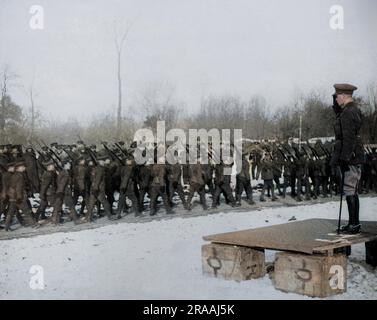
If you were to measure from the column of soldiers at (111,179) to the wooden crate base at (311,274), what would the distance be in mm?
6068

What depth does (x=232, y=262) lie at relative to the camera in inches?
265

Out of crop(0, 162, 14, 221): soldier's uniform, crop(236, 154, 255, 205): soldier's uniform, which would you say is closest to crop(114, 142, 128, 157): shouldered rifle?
crop(236, 154, 255, 205): soldier's uniform

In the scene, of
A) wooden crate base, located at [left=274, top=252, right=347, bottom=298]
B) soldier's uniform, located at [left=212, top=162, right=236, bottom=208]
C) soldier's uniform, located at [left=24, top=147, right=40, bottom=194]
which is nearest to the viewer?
wooden crate base, located at [left=274, top=252, right=347, bottom=298]

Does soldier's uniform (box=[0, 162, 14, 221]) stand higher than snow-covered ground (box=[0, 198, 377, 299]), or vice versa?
soldier's uniform (box=[0, 162, 14, 221])

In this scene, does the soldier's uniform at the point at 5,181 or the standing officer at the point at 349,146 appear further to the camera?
the soldier's uniform at the point at 5,181

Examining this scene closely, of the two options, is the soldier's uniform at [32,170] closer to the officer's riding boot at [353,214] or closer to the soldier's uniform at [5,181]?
the soldier's uniform at [5,181]

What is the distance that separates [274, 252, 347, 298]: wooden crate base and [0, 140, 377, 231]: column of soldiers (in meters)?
6.07

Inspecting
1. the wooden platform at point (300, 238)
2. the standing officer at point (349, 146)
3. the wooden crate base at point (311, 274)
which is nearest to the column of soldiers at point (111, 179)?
the wooden platform at point (300, 238)

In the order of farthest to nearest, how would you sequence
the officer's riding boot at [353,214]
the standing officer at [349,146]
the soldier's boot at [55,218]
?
the soldier's boot at [55,218]
the officer's riding boot at [353,214]
the standing officer at [349,146]

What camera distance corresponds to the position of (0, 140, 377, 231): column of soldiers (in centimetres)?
1144

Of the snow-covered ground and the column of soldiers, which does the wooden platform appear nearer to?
the snow-covered ground

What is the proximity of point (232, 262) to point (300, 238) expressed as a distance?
852 millimetres

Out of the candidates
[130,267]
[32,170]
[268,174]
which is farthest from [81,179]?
[268,174]

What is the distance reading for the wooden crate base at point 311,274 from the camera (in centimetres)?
597
